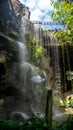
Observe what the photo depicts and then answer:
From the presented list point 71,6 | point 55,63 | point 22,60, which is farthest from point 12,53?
point 55,63

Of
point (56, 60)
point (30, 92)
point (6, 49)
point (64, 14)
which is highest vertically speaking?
point (56, 60)

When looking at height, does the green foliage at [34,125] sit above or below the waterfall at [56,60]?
below

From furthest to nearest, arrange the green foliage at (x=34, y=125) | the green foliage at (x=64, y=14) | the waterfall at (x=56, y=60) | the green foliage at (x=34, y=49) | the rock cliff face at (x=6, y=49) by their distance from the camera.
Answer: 1. the waterfall at (x=56, y=60)
2. the green foliage at (x=34, y=49)
3. the rock cliff face at (x=6, y=49)
4. the green foliage at (x=64, y=14)
5. the green foliage at (x=34, y=125)

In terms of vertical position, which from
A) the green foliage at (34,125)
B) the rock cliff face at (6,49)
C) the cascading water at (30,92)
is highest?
the rock cliff face at (6,49)

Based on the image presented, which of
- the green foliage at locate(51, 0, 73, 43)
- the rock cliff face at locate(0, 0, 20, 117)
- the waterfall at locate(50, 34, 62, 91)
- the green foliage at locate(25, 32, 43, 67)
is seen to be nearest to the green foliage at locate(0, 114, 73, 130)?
the rock cliff face at locate(0, 0, 20, 117)

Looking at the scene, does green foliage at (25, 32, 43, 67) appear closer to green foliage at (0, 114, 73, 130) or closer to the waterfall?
the waterfall

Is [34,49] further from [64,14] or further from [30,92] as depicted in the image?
[64,14]

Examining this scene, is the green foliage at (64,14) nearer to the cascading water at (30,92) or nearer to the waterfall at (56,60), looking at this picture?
the cascading water at (30,92)

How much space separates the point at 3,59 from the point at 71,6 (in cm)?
463

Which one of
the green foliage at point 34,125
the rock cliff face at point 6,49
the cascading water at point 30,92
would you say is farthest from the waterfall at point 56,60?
the green foliage at point 34,125

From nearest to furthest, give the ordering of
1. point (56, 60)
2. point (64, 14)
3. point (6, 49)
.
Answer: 1. point (64, 14)
2. point (6, 49)
3. point (56, 60)

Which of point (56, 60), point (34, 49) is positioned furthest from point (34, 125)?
point (56, 60)

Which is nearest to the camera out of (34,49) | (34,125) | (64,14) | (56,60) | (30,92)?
(34,125)

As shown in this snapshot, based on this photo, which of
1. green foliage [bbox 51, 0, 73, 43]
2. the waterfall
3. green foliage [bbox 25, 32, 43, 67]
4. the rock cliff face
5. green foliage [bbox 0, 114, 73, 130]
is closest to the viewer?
green foliage [bbox 0, 114, 73, 130]
